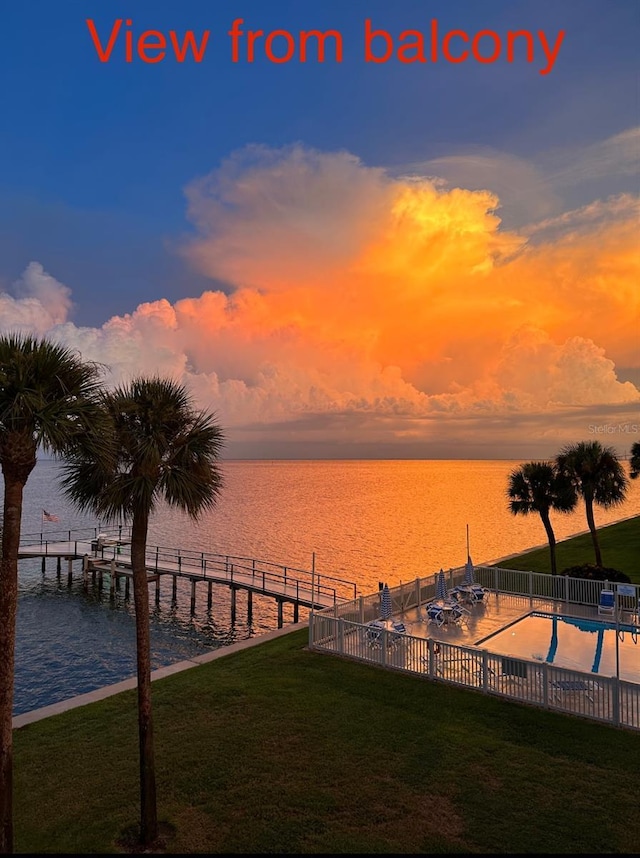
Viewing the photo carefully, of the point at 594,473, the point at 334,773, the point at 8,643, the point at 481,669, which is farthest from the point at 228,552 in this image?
the point at 8,643

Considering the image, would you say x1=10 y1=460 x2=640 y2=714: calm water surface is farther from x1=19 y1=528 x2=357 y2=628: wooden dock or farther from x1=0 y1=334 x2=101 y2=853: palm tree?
x1=0 y1=334 x2=101 y2=853: palm tree

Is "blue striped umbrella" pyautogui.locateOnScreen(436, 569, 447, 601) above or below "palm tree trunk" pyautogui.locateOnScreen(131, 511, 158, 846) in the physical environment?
below

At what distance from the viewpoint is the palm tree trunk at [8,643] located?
7.57 m

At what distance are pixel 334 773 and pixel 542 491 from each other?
23.6 meters

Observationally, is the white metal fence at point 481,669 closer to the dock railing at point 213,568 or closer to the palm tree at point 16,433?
the palm tree at point 16,433

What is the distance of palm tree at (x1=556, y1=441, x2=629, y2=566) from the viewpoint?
29.9 metres

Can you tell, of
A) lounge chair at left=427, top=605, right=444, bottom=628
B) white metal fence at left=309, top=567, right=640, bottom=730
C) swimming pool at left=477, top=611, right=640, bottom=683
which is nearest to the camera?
white metal fence at left=309, top=567, right=640, bottom=730

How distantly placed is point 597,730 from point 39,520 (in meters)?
101

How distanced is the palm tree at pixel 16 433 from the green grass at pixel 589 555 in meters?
28.9

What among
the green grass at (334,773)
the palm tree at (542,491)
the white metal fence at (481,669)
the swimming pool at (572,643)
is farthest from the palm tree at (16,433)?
the palm tree at (542,491)

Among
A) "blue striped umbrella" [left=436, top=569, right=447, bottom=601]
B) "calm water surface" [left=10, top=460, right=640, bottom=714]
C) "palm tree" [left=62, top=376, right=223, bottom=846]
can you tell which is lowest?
"calm water surface" [left=10, top=460, right=640, bottom=714]

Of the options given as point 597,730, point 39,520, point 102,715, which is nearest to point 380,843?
point 597,730

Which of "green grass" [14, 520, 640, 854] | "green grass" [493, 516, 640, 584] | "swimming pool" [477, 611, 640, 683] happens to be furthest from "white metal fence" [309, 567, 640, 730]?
"green grass" [493, 516, 640, 584]

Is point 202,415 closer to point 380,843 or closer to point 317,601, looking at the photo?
point 380,843
